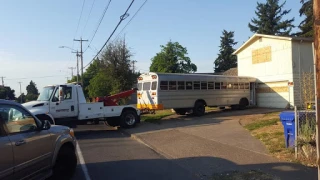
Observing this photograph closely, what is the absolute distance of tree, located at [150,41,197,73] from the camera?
64.6m

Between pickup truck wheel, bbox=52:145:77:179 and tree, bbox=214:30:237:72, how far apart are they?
69671 mm

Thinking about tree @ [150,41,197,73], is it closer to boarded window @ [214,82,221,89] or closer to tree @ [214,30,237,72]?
tree @ [214,30,237,72]

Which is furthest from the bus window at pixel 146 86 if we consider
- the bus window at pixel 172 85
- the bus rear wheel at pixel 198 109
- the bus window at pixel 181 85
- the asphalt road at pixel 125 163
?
the asphalt road at pixel 125 163

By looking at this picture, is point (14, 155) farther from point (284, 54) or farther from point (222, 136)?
point (284, 54)

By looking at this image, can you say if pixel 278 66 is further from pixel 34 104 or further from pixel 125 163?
pixel 125 163

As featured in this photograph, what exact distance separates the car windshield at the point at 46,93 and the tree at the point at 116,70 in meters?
23.6

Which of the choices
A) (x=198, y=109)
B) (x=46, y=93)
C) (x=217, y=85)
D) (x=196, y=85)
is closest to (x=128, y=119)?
(x=46, y=93)

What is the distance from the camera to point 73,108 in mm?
16656

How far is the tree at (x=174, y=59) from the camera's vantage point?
64.6m

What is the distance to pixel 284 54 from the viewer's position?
25.5m

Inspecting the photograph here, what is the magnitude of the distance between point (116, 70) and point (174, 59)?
81.3 feet

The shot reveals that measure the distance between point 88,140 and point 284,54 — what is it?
17333 millimetres

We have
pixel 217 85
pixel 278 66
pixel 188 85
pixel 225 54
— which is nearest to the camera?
pixel 188 85

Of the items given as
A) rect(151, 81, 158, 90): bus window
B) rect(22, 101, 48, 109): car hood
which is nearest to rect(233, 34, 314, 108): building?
rect(151, 81, 158, 90): bus window
